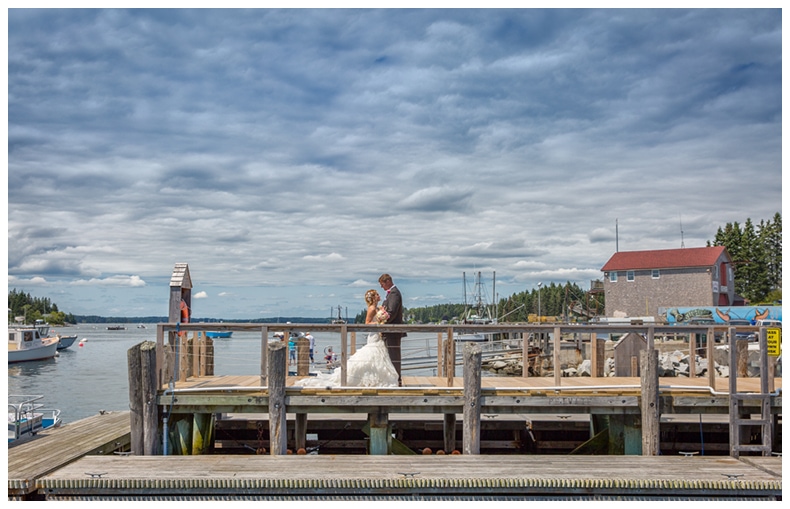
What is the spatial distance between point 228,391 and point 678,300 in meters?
58.6

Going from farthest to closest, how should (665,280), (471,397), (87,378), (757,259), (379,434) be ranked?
(757,259), (665,280), (87,378), (379,434), (471,397)

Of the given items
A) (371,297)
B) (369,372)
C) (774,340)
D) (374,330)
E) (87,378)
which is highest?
(371,297)

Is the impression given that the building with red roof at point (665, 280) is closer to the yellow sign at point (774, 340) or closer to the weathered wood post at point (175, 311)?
the yellow sign at point (774, 340)

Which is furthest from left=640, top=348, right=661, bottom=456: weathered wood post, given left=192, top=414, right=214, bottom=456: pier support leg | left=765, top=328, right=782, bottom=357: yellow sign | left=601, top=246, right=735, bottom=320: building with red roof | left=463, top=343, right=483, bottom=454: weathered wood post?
left=601, top=246, right=735, bottom=320: building with red roof

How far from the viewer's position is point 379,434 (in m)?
12.2

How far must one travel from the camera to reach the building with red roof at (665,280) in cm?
6300

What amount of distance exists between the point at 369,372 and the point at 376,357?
0.29m

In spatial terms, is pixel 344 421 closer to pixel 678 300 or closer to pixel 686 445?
pixel 686 445

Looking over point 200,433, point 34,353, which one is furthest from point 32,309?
point 200,433

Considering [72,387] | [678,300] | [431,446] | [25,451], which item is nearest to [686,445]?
[431,446]

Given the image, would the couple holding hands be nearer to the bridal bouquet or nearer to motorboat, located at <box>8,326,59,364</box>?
the bridal bouquet

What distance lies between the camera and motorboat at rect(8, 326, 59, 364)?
6003cm

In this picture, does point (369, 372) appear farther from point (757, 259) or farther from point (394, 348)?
point (757, 259)

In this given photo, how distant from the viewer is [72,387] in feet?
136
